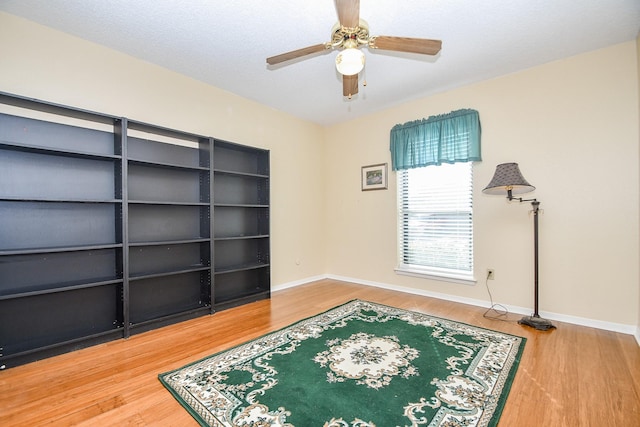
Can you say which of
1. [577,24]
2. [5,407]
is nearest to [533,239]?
[577,24]

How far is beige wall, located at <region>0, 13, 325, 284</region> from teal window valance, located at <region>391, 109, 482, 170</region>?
1.56 m

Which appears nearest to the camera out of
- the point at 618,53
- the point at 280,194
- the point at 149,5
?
the point at 149,5

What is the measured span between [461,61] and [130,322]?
165 inches

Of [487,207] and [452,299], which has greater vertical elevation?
[487,207]

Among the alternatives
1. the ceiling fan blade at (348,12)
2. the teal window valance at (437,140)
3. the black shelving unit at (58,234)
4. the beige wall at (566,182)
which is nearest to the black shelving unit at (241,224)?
the black shelving unit at (58,234)

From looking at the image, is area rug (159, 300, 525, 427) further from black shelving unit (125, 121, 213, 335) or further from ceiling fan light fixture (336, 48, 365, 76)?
ceiling fan light fixture (336, 48, 365, 76)

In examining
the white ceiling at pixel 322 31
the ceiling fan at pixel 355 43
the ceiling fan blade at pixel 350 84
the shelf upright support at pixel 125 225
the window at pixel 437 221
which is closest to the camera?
the ceiling fan at pixel 355 43

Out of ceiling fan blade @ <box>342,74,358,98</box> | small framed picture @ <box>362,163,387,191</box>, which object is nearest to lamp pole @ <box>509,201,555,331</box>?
small framed picture @ <box>362,163,387,191</box>

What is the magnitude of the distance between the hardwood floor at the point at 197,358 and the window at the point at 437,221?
33.8 inches

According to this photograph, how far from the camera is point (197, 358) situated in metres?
2.24

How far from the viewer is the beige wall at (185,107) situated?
7.91 feet

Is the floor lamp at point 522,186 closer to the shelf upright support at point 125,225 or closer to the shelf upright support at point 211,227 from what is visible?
the shelf upright support at point 211,227

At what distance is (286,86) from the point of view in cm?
358

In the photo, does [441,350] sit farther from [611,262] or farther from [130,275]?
[130,275]
